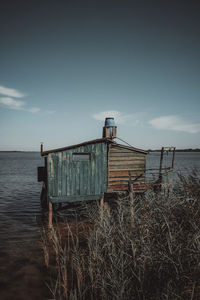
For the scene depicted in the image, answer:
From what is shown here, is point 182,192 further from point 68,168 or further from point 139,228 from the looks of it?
point 68,168

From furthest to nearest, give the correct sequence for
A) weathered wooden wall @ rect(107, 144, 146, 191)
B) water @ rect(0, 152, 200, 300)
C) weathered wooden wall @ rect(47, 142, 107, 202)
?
weathered wooden wall @ rect(107, 144, 146, 191) < weathered wooden wall @ rect(47, 142, 107, 202) < water @ rect(0, 152, 200, 300)

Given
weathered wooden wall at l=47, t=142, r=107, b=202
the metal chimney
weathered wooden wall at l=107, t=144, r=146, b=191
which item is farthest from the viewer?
the metal chimney

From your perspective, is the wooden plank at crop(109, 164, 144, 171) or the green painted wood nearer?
the green painted wood

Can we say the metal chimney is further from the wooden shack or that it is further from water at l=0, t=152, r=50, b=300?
water at l=0, t=152, r=50, b=300

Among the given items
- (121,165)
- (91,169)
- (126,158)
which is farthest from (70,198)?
(126,158)

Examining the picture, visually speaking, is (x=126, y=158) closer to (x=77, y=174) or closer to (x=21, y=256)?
(x=77, y=174)

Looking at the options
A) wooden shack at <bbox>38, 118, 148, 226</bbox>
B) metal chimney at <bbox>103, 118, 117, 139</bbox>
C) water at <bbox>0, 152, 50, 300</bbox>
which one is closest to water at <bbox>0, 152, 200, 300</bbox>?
water at <bbox>0, 152, 50, 300</bbox>

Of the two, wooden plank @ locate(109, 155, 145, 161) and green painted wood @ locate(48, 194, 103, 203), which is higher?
wooden plank @ locate(109, 155, 145, 161)

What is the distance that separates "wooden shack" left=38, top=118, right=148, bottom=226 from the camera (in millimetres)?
10141

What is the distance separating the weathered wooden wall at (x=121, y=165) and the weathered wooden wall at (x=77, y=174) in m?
0.70

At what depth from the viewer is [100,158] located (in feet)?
36.2

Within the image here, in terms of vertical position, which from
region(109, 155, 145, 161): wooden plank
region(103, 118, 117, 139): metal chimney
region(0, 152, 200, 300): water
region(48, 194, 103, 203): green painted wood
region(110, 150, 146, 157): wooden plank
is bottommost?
region(0, 152, 200, 300): water

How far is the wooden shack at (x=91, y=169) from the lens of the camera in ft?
33.3

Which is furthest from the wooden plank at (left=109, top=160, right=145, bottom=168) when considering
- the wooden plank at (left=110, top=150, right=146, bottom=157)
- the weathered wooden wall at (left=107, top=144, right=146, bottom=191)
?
the wooden plank at (left=110, top=150, right=146, bottom=157)
